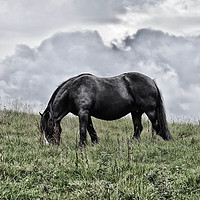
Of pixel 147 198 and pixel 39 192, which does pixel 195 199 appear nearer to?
pixel 147 198

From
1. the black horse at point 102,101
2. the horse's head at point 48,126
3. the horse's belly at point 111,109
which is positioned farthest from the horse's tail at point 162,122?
the horse's head at point 48,126

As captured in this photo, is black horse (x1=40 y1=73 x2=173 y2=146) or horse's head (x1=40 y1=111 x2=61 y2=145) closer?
black horse (x1=40 y1=73 x2=173 y2=146)

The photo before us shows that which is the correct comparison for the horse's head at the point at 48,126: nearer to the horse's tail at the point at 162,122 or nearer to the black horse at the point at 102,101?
the black horse at the point at 102,101

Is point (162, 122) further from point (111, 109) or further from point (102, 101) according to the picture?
point (102, 101)

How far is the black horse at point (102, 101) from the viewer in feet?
25.4

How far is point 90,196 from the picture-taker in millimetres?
3855

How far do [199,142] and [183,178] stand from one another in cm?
348

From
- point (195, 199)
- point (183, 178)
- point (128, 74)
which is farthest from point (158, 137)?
point (195, 199)

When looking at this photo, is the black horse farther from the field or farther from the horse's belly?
the field

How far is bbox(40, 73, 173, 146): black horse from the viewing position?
305 inches

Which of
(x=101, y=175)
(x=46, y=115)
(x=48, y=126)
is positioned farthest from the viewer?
(x=46, y=115)

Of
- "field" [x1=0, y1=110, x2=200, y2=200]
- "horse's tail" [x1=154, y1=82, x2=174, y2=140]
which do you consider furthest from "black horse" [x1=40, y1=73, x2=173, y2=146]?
"field" [x1=0, y1=110, x2=200, y2=200]

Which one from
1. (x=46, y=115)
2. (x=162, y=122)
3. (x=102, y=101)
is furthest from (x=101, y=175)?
(x=162, y=122)

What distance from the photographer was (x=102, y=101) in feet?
26.2
